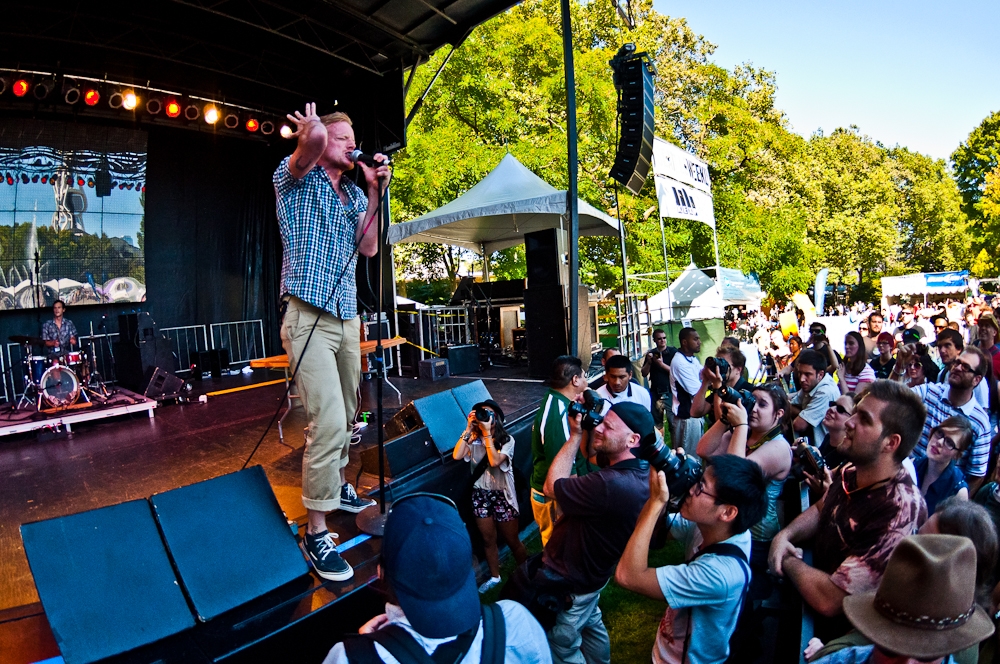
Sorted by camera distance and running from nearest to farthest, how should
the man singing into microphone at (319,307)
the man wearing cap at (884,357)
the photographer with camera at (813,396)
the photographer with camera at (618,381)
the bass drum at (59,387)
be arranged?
1. the man singing into microphone at (319,307)
2. the photographer with camera at (813,396)
3. the photographer with camera at (618,381)
4. the man wearing cap at (884,357)
5. the bass drum at (59,387)

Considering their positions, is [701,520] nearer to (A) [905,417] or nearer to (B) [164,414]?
(A) [905,417]

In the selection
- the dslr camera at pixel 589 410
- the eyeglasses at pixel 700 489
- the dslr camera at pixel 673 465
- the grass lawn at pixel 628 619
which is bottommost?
the grass lawn at pixel 628 619

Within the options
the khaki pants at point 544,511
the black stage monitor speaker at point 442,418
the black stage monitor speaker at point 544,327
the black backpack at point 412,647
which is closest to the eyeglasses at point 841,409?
the khaki pants at point 544,511

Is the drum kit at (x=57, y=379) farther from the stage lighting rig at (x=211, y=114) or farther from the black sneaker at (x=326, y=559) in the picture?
the black sneaker at (x=326, y=559)

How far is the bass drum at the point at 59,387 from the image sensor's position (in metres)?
6.22

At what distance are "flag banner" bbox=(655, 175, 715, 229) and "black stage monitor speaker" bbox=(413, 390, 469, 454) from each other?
6083 millimetres

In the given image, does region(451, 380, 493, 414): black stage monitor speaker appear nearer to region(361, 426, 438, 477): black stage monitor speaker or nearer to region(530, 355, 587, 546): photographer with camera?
region(361, 426, 438, 477): black stage monitor speaker

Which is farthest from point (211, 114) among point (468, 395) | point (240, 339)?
point (468, 395)

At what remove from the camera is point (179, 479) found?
396 cm

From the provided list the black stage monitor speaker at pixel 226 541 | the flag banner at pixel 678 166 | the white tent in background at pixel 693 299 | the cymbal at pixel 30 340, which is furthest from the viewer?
the white tent in background at pixel 693 299

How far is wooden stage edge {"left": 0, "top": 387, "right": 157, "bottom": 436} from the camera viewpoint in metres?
5.73

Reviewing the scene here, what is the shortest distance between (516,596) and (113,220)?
9.74 meters

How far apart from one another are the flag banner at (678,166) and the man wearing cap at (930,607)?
26.5 feet

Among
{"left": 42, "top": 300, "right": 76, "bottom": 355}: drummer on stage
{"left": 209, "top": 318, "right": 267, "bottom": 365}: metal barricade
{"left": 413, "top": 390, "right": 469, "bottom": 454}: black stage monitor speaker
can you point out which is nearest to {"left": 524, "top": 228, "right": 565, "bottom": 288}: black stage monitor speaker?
{"left": 413, "top": 390, "right": 469, "bottom": 454}: black stage monitor speaker
